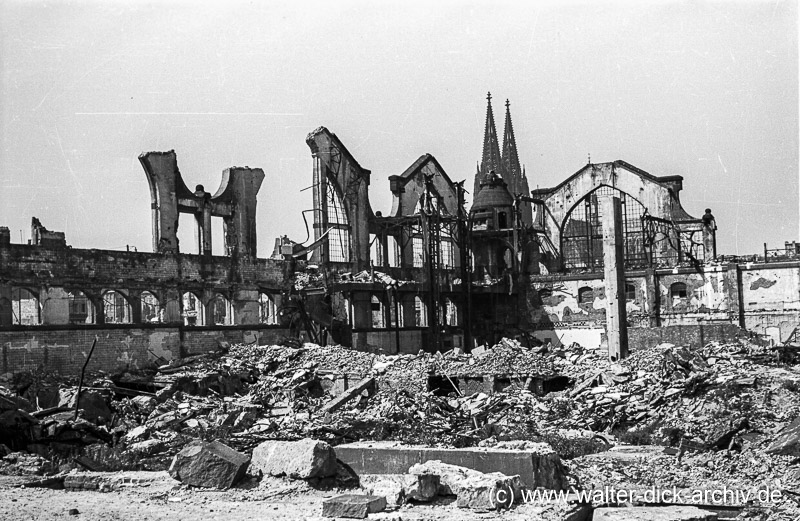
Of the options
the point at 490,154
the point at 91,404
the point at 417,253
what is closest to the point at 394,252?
the point at 417,253

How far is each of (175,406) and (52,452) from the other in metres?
4.94

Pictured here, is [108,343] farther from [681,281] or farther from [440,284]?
[681,281]

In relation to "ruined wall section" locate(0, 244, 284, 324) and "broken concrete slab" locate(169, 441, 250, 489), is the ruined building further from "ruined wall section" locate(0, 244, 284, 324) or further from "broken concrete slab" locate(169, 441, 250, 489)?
"broken concrete slab" locate(169, 441, 250, 489)

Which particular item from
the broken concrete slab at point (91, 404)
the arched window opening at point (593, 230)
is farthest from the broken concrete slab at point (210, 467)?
the arched window opening at point (593, 230)

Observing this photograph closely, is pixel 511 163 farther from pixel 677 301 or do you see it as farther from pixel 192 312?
pixel 192 312

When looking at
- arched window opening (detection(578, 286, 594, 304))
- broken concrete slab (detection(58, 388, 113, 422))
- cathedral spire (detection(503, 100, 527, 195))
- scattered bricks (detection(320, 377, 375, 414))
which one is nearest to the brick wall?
broken concrete slab (detection(58, 388, 113, 422))

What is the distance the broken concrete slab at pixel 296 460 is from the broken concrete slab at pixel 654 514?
10.4 ft

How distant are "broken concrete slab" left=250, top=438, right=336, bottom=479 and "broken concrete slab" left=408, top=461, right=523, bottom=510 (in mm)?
1049

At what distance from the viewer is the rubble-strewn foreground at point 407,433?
9.15m

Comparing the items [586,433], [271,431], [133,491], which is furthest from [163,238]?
[133,491]

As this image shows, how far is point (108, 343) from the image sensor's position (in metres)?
23.0

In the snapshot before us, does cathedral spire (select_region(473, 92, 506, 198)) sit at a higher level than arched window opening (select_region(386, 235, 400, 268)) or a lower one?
higher

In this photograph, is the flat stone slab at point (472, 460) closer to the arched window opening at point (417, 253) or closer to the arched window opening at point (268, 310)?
the arched window opening at point (268, 310)

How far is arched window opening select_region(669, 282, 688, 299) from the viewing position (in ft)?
117
